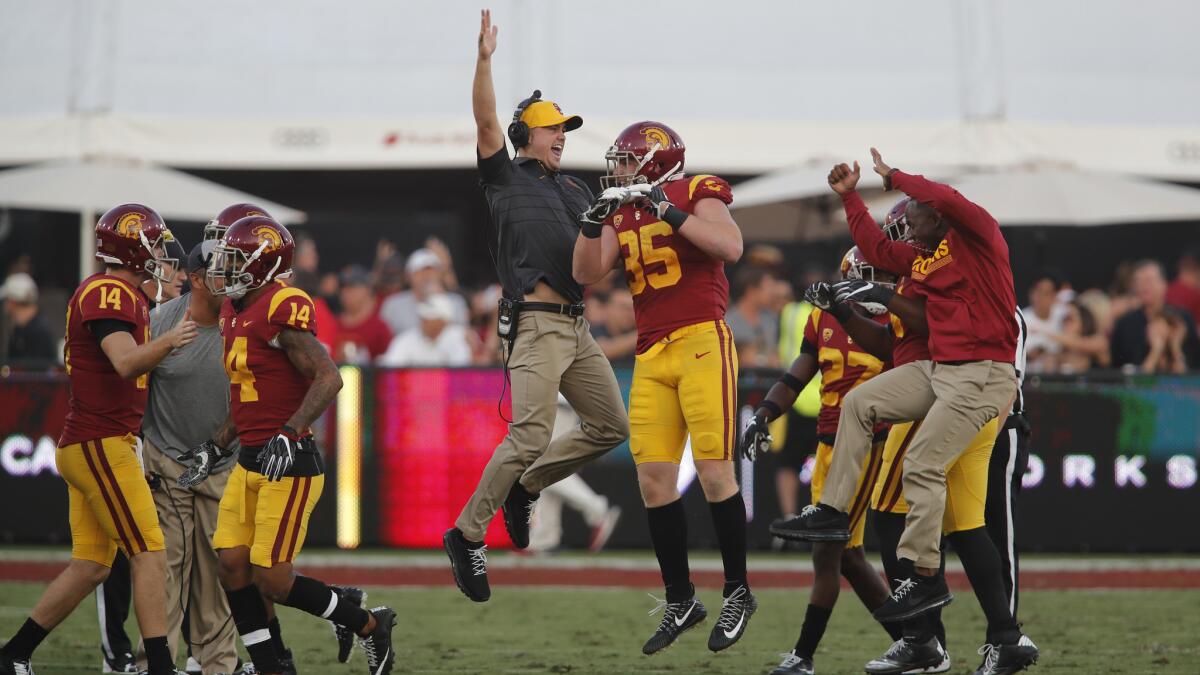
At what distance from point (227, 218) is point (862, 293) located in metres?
3.13

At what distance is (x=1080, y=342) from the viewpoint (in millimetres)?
14289

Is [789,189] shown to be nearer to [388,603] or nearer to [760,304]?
[760,304]

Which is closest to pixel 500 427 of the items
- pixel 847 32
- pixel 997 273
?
pixel 997 273

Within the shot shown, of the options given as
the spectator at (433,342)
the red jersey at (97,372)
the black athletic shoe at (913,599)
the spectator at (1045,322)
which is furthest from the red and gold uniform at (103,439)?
the spectator at (1045,322)

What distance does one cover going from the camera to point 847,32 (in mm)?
20797

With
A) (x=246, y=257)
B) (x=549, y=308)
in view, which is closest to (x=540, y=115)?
(x=549, y=308)

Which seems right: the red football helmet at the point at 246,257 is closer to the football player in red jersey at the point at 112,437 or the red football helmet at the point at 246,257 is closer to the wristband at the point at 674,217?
the football player in red jersey at the point at 112,437

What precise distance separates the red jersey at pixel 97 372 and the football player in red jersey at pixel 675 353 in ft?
6.91

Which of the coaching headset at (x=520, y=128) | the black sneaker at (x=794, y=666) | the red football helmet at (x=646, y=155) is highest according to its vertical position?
the coaching headset at (x=520, y=128)

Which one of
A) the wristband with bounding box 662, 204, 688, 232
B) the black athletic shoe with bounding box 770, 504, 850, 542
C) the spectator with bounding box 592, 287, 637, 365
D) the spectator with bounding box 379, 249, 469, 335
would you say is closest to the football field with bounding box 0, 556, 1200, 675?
the black athletic shoe with bounding box 770, 504, 850, 542

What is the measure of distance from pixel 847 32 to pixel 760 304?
24.1 feet

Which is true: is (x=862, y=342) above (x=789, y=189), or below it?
below

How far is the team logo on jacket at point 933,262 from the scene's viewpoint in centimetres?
770

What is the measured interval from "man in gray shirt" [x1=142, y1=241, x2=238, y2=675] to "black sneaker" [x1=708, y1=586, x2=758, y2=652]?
2.49m
